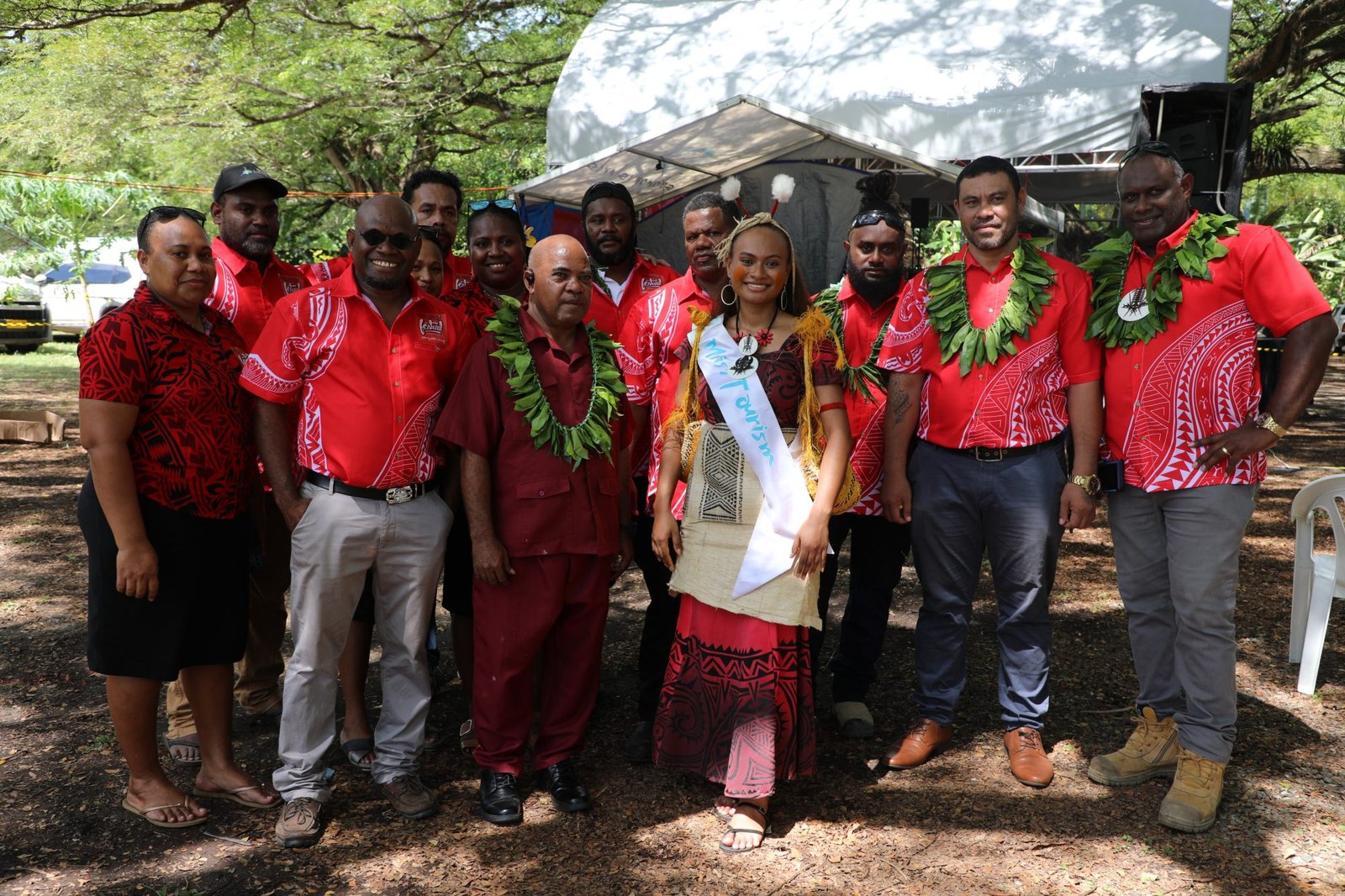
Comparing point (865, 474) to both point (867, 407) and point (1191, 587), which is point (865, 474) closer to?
point (867, 407)

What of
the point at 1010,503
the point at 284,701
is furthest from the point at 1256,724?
the point at 284,701

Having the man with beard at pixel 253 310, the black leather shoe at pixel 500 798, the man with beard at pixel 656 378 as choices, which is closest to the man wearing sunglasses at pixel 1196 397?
the man with beard at pixel 656 378

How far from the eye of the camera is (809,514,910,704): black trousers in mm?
4301

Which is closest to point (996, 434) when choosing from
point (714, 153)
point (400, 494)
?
point (400, 494)

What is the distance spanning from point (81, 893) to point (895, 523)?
3.03 metres

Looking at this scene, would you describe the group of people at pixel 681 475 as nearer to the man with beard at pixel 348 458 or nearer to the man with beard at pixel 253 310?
the man with beard at pixel 348 458

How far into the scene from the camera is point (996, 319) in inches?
146

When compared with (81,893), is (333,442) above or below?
above

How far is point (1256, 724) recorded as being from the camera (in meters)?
4.31

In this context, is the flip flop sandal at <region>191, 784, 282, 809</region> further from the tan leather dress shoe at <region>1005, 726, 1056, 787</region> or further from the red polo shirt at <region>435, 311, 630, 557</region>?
the tan leather dress shoe at <region>1005, 726, 1056, 787</region>

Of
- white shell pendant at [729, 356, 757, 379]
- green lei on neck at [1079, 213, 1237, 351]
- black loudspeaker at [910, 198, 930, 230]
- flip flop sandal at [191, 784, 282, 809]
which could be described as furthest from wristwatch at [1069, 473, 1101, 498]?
black loudspeaker at [910, 198, 930, 230]

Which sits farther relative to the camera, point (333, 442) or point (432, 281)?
point (432, 281)

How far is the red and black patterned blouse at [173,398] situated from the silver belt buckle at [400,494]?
541 mm

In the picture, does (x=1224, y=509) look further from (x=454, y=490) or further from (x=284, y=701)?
(x=284, y=701)
